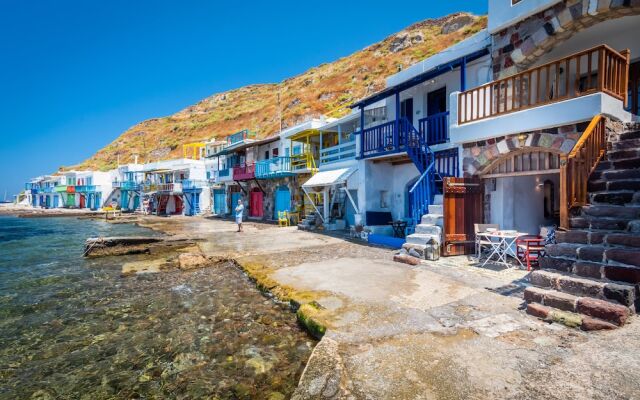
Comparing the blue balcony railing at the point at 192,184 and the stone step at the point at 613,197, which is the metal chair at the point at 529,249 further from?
the blue balcony railing at the point at 192,184

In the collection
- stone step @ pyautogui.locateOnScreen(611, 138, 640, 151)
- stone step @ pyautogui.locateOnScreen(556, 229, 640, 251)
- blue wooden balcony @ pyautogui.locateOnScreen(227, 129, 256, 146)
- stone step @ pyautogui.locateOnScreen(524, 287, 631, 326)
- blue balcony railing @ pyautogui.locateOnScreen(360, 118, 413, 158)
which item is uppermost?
blue wooden balcony @ pyautogui.locateOnScreen(227, 129, 256, 146)

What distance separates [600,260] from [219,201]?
36180 millimetres

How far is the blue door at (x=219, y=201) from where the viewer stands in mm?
36625

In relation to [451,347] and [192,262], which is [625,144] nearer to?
[451,347]

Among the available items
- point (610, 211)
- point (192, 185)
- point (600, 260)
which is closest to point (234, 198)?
point (192, 185)

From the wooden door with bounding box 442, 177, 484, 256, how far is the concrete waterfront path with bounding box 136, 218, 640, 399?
2.24m

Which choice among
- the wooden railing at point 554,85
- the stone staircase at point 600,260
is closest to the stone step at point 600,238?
the stone staircase at point 600,260

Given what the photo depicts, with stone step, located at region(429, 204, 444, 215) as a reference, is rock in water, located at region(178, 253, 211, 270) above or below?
below

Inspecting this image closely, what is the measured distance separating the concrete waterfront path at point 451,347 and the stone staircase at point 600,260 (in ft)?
0.94

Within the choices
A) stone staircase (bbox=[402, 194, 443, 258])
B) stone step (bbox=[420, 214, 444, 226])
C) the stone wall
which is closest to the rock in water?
stone staircase (bbox=[402, 194, 443, 258])

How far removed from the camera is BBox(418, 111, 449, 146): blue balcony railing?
12117mm

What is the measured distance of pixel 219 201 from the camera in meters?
37.7

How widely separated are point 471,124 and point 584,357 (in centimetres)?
730

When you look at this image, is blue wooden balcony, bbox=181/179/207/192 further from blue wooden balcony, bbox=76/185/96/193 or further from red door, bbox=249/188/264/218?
blue wooden balcony, bbox=76/185/96/193
